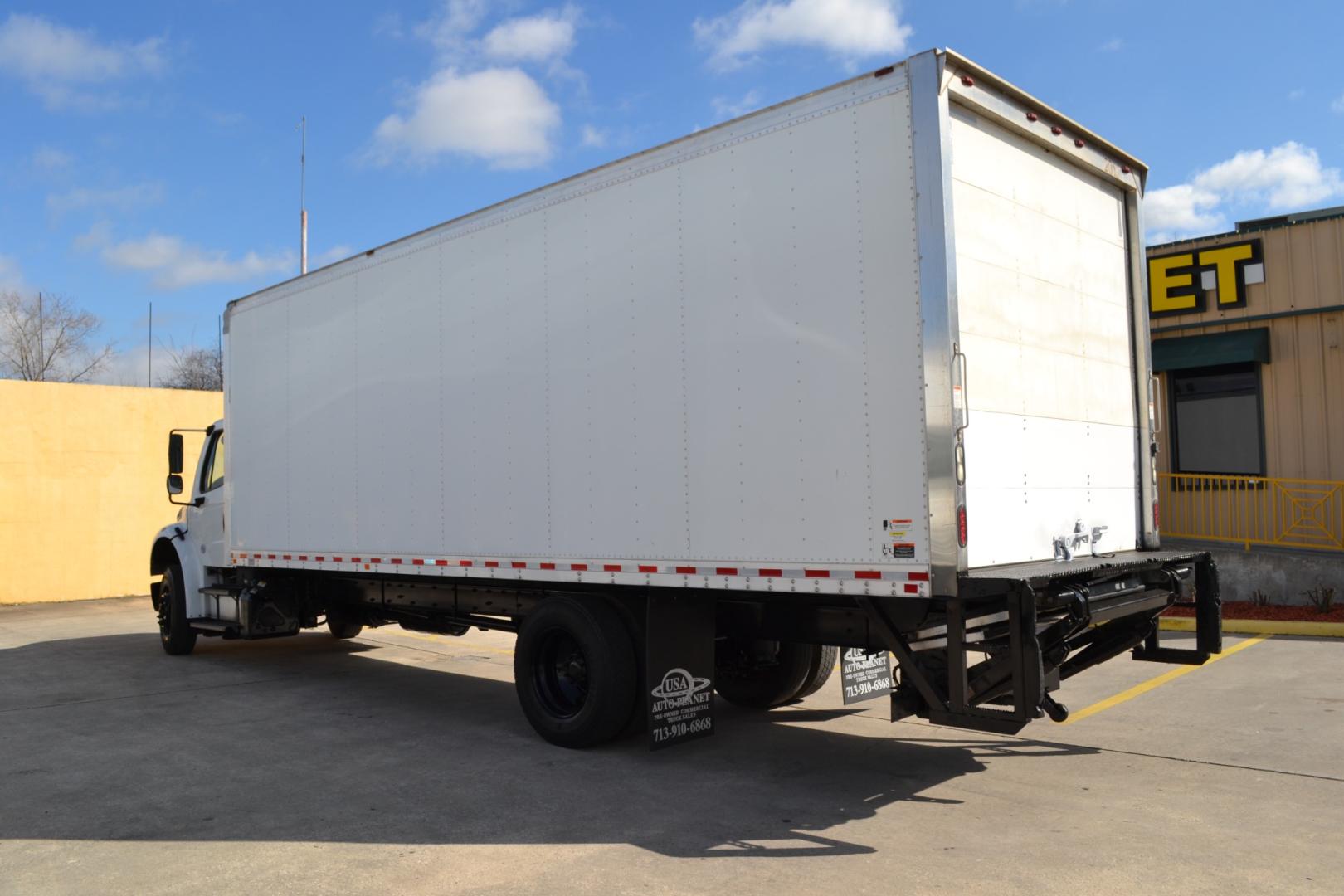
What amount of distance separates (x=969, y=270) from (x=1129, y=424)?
2.39 meters

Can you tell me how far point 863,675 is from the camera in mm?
7629

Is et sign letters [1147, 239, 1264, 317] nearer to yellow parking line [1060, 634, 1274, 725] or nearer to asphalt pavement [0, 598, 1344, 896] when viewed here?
yellow parking line [1060, 634, 1274, 725]

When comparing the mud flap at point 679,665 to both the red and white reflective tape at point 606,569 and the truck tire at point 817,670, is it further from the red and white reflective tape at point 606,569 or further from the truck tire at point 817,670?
the truck tire at point 817,670

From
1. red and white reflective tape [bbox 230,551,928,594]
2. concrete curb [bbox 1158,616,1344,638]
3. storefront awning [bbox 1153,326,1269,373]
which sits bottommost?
concrete curb [bbox 1158,616,1344,638]

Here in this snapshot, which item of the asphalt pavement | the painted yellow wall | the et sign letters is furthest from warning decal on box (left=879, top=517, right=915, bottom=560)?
Result: the painted yellow wall

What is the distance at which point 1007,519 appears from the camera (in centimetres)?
563

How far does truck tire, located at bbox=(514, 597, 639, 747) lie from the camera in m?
6.82

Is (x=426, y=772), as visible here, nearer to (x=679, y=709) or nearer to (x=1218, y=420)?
(x=679, y=709)

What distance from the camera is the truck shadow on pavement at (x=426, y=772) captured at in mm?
5434

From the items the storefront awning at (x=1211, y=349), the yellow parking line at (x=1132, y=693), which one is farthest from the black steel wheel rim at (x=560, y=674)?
the storefront awning at (x=1211, y=349)

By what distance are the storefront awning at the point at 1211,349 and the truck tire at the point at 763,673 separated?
10183mm

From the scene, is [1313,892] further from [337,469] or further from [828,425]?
[337,469]

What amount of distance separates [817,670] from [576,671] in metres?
2.19

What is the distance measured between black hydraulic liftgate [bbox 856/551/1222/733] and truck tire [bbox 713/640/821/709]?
2.22 m
